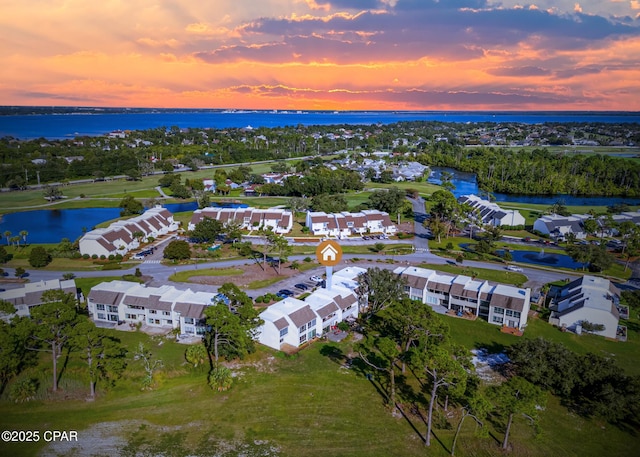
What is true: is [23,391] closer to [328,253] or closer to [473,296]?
[328,253]

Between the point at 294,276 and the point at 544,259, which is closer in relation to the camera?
the point at 294,276

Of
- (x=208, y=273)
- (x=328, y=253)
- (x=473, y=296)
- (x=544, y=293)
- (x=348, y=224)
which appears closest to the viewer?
(x=473, y=296)

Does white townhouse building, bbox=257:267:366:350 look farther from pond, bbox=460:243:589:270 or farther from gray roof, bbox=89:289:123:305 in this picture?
pond, bbox=460:243:589:270

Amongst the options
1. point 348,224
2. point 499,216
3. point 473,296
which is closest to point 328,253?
point 473,296

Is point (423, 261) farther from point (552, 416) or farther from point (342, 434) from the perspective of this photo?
point (342, 434)

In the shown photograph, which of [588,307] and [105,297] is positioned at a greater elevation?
[105,297]

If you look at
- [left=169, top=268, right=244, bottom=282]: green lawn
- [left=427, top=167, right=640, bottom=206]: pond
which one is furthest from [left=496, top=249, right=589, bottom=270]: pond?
[left=427, top=167, right=640, bottom=206]: pond
